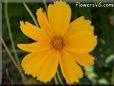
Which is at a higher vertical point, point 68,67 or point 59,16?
point 59,16

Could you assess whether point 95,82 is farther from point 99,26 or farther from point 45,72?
point 45,72

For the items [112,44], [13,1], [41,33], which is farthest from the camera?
[112,44]

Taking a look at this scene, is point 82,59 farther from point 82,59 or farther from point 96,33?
point 96,33

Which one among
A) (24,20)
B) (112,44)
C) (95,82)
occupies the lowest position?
(95,82)

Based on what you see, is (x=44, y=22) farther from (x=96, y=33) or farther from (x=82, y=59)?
(x=96, y=33)

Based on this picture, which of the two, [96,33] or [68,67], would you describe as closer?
[68,67]

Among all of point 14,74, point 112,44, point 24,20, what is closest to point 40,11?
point 24,20

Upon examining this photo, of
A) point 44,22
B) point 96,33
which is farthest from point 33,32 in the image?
point 96,33
